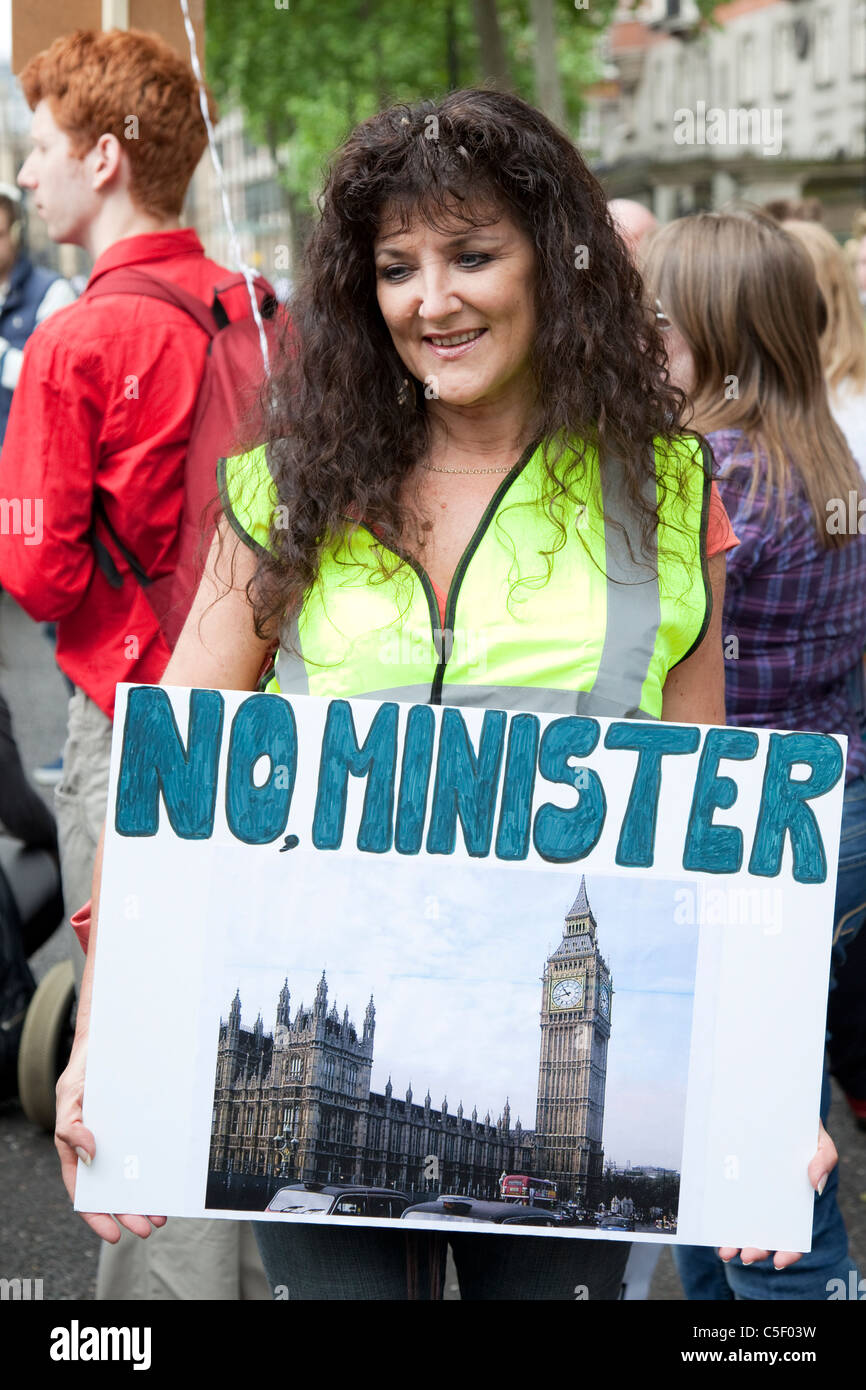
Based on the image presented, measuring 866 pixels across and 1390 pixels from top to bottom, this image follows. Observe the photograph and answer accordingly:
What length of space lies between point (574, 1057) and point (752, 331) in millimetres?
1643

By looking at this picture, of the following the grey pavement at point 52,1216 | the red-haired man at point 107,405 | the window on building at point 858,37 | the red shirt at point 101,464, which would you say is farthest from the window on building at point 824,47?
the red shirt at point 101,464

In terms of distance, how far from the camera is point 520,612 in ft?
5.67

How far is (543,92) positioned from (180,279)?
1583 cm

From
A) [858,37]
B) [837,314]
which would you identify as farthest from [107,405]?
[858,37]

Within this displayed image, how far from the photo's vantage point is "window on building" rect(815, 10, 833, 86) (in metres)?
34.7

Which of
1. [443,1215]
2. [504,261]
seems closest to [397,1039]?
[443,1215]

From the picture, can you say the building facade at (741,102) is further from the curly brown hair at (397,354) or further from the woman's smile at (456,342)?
the woman's smile at (456,342)

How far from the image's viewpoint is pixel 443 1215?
1625 mm

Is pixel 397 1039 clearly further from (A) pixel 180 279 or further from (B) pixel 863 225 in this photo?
(B) pixel 863 225

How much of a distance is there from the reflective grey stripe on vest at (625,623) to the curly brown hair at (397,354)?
3 centimetres

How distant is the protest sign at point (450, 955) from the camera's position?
62.9 inches

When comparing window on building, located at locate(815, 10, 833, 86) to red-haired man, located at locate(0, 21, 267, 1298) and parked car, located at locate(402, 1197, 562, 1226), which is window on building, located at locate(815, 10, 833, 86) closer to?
red-haired man, located at locate(0, 21, 267, 1298)

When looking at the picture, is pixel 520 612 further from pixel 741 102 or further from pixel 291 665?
pixel 741 102

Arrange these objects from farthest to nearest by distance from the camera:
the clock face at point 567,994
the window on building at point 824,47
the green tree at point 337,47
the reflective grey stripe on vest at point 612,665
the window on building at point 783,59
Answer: the window on building at point 783,59, the window on building at point 824,47, the green tree at point 337,47, the reflective grey stripe on vest at point 612,665, the clock face at point 567,994
